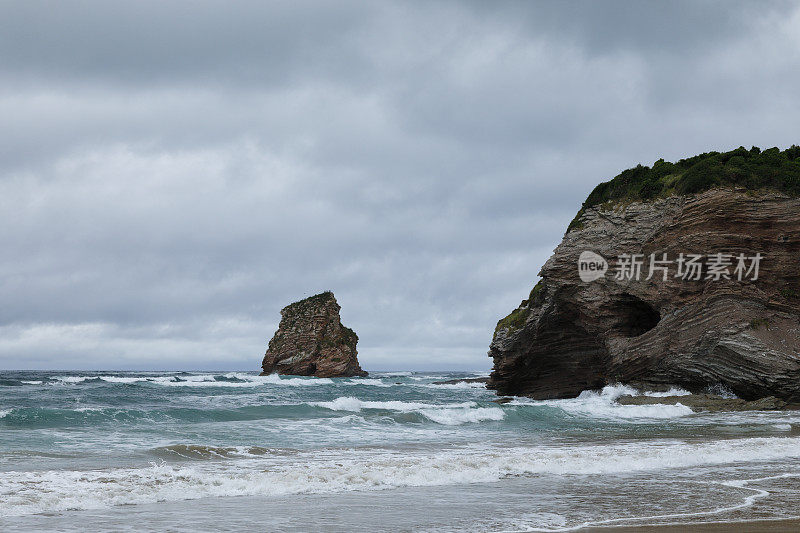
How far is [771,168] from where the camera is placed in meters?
27.8

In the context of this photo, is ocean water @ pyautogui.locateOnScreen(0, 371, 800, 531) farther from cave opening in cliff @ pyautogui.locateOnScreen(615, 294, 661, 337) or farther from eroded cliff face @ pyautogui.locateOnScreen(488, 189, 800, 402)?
cave opening in cliff @ pyautogui.locateOnScreen(615, 294, 661, 337)

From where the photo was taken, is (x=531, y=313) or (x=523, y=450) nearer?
(x=523, y=450)

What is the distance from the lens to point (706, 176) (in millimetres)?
28641

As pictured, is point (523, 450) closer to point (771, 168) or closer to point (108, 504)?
point (108, 504)

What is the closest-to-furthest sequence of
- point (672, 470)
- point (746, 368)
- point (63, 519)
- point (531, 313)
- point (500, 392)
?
point (63, 519), point (672, 470), point (746, 368), point (531, 313), point (500, 392)

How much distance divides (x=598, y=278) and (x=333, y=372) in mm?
51063

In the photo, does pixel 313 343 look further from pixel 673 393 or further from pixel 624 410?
pixel 624 410

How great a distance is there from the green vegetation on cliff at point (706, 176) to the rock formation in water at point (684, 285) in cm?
6

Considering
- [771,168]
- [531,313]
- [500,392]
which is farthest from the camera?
[500,392]

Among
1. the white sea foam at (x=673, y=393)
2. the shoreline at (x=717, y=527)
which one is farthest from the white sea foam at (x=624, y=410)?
the shoreline at (x=717, y=527)

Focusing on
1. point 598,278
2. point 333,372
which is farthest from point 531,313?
point 333,372

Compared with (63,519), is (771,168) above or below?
above

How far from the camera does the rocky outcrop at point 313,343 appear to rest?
3039 inches

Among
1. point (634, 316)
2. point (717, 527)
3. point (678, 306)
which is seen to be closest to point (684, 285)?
point (678, 306)
